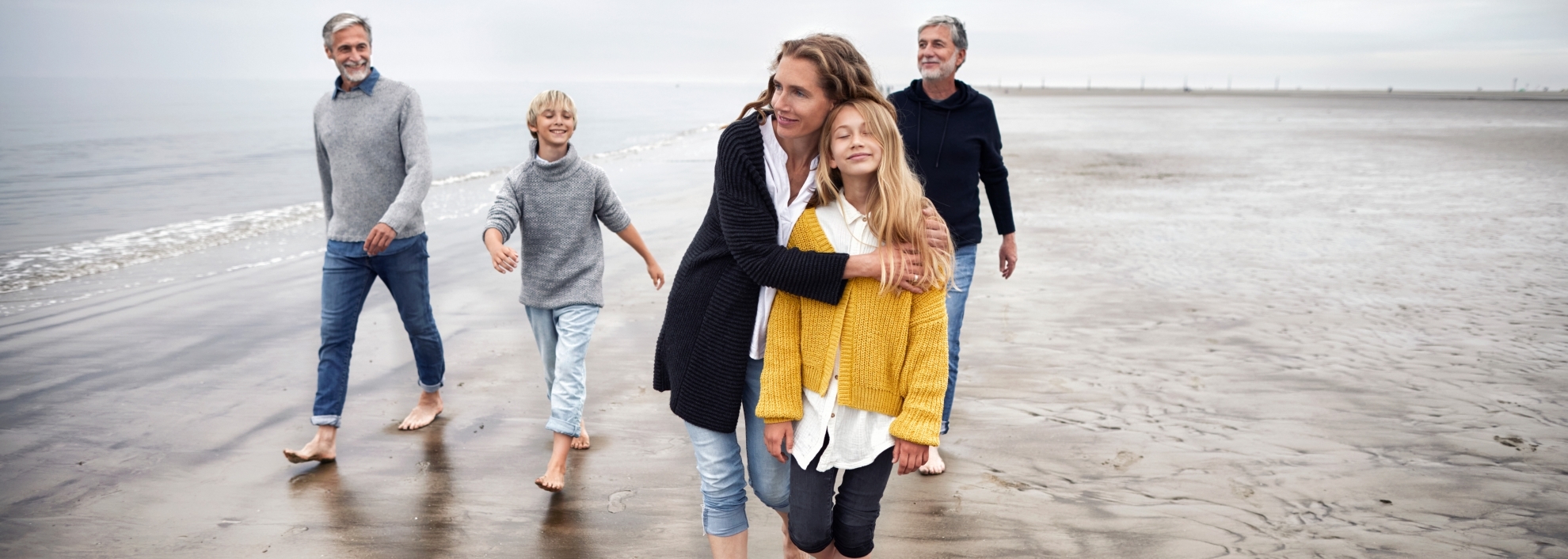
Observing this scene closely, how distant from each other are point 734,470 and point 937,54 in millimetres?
2024

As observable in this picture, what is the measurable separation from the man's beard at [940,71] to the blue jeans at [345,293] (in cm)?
238

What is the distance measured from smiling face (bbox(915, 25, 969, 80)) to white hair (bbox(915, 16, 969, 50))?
0.02 m

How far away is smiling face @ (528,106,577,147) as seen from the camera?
3709 mm

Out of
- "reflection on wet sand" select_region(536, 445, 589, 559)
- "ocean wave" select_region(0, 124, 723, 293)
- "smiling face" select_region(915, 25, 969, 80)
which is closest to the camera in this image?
"reflection on wet sand" select_region(536, 445, 589, 559)

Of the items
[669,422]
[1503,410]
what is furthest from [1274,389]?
[669,422]

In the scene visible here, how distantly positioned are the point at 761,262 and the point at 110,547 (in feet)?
9.19

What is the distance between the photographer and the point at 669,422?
466cm

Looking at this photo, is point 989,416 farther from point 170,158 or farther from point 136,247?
point 170,158

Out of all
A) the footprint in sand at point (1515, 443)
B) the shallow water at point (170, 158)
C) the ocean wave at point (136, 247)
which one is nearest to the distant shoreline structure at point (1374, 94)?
the shallow water at point (170, 158)

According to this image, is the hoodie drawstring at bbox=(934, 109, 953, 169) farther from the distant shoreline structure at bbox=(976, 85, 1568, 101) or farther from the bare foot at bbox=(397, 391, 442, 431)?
the distant shoreline structure at bbox=(976, 85, 1568, 101)

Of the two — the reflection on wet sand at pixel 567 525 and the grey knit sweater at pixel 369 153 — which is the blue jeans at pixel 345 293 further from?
the reflection on wet sand at pixel 567 525

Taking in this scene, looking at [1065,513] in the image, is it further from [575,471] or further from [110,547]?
[110,547]

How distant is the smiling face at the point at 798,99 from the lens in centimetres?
218

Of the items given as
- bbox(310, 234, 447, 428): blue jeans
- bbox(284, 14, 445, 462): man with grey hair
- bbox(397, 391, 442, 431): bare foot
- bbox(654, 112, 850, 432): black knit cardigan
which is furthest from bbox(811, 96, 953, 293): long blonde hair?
bbox(397, 391, 442, 431): bare foot
